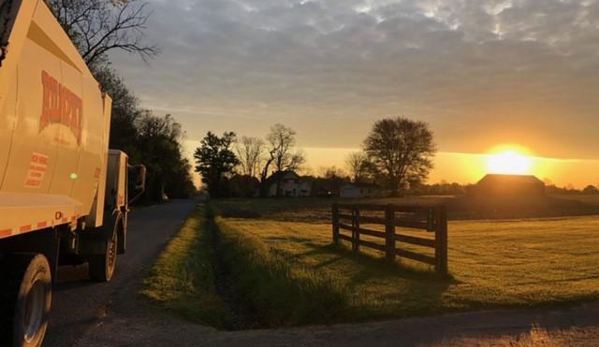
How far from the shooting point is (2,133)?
191 inches

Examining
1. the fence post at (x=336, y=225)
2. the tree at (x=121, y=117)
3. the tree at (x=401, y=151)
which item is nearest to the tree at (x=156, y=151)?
the tree at (x=121, y=117)

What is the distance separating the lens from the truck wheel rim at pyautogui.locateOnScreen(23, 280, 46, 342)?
19.0 feet

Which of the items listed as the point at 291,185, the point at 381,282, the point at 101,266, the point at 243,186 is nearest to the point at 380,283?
the point at 381,282

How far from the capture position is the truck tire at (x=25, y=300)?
5289 mm

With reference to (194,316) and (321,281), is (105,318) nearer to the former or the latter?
(194,316)

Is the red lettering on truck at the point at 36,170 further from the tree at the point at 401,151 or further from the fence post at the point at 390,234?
the tree at the point at 401,151

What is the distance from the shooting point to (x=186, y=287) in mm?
10531

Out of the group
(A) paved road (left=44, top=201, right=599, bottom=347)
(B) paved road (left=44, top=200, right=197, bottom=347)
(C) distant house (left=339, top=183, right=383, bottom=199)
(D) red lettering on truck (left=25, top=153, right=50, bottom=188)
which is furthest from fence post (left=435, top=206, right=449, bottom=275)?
(C) distant house (left=339, top=183, right=383, bottom=199)

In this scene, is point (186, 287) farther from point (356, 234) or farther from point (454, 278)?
point (356, 234)

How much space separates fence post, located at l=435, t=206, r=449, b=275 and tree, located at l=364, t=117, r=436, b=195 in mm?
84293

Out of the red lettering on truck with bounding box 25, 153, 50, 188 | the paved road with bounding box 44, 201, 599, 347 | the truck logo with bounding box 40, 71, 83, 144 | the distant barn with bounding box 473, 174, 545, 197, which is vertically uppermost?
the distant barn with bounding box 473, 174, 545, 197

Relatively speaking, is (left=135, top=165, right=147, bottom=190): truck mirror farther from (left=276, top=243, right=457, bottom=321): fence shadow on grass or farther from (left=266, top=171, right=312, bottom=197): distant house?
(left=266, top=171, right=312, bottom=197): distant house

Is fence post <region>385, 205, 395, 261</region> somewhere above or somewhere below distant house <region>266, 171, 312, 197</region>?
below

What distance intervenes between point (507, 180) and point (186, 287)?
346 feet
